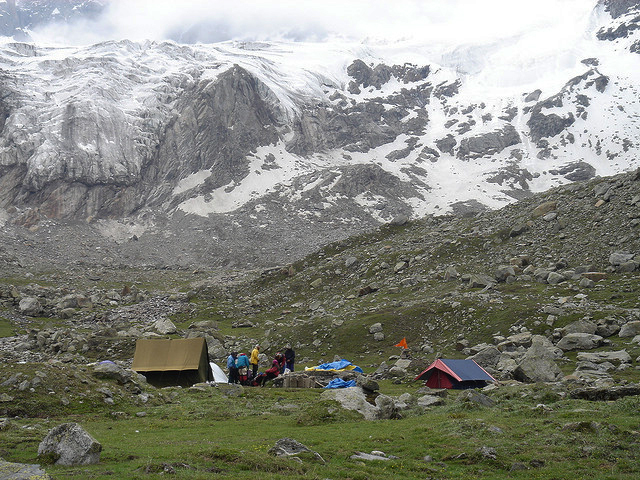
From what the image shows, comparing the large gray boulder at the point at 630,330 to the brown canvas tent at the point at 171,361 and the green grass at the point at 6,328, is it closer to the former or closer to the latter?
the brown canvas tent at the point at 171,361

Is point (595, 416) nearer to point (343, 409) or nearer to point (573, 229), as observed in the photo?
point (343, 409)

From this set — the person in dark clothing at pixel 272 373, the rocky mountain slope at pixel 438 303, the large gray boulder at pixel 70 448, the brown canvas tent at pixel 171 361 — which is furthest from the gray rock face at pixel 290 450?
the brown canvas tent at pixel 171 361

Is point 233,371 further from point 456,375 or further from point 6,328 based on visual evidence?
point 6,328

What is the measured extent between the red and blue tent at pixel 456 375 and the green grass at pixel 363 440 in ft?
18.8

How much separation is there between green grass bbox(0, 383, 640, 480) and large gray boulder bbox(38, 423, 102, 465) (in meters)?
0.39

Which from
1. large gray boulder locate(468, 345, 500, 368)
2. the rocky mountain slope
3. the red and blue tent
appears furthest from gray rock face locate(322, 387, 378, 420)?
large gray boulder locate(468, 345, 500, 368)

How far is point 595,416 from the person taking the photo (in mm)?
17625

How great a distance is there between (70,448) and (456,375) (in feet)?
70.9

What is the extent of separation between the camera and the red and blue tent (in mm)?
29734

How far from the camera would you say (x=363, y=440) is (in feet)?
57.4

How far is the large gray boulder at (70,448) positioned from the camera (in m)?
14.0

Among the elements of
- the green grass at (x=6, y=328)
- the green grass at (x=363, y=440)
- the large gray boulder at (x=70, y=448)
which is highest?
the large gray boulder at (x=70, y=448)

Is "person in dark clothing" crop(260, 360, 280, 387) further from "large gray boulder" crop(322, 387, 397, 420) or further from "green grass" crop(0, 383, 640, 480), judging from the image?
"large gray boulder" crop(322, 387, 397, 420)

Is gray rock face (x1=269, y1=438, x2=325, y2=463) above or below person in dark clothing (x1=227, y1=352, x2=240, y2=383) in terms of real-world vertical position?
above
